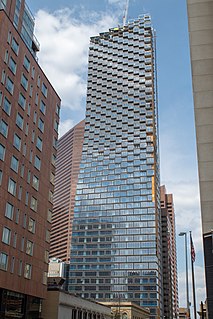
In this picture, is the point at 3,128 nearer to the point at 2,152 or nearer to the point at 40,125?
the point at 2,152

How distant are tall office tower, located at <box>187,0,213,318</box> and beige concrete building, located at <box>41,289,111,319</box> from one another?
4357 cm

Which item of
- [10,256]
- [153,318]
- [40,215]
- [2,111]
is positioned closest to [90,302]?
[40,215]

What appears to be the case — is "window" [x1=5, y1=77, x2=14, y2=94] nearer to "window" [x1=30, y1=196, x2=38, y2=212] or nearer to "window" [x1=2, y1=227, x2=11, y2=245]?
"window" [x1=30, y1=196, x2=38, y2=212]

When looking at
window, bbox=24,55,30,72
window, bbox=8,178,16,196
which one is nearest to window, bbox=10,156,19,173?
window, bbox=8,178,16,196

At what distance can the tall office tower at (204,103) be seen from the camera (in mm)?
24245

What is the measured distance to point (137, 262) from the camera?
7308 inches

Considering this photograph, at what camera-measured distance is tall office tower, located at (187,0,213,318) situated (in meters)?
24.2

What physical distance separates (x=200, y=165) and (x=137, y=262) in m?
166

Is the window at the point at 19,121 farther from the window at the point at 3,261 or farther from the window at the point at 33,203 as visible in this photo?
the window at the point at 3,261

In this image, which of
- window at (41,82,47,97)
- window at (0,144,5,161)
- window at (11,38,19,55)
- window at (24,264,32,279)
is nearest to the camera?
window at (0,144,5,161)

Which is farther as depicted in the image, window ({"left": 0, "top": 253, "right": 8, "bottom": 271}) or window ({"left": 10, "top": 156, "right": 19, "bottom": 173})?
window ({"left": 10, "top": 156, "right": 19, "bottom": 173})

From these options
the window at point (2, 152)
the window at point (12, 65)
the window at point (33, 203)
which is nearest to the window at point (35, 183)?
the window at point (33, 203)

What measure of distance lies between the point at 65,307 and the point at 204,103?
4856 centimetres

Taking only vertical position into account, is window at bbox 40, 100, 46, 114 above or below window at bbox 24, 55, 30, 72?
below
